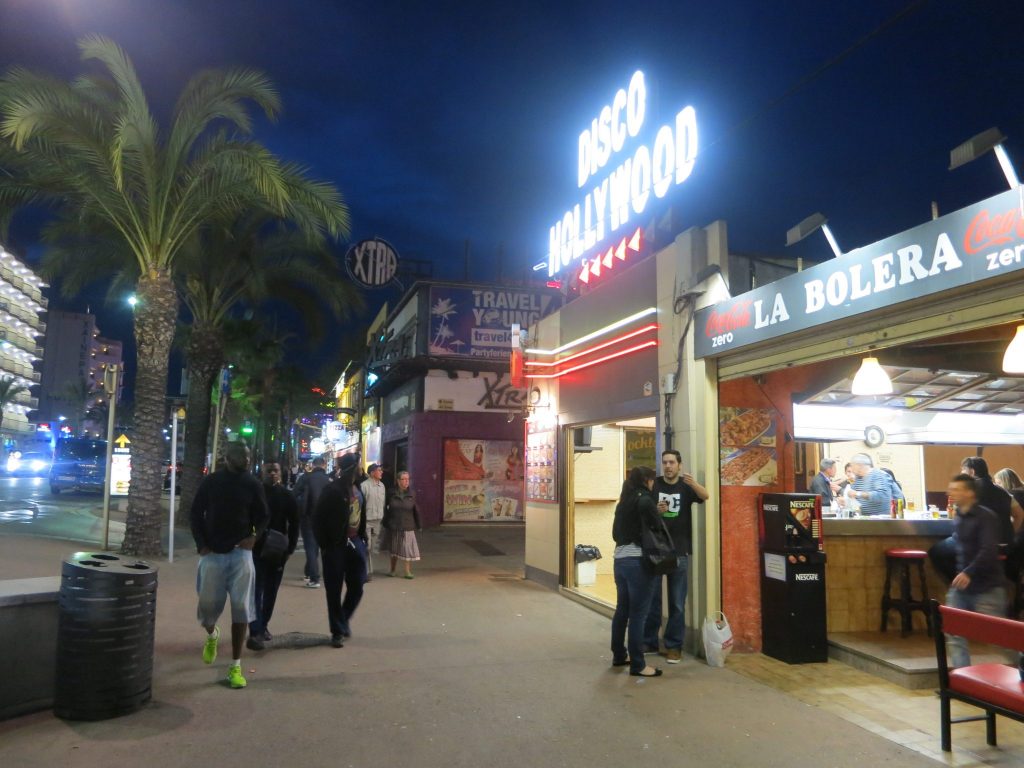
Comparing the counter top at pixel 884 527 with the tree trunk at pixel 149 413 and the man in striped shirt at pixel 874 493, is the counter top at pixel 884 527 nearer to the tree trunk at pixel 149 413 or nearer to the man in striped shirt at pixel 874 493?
the man in striped shirt at pixel 874 493

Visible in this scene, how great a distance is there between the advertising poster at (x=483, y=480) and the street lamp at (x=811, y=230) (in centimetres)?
1769

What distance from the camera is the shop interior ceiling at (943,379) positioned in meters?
7.84

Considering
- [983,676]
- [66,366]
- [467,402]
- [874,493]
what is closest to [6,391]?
[66,366]

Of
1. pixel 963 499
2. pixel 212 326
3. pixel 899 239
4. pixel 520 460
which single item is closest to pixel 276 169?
pixel 212 326

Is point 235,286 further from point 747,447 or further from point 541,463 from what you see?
point 747,447

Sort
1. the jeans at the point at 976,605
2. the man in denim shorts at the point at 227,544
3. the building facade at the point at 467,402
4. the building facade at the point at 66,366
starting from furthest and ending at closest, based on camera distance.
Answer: the building facade at the point at 66,366 → the building facade at the point at 467,402 → the man in denim shorts at the point at 227,544 → the jeans at the point at 976,605

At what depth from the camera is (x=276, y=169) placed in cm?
1203

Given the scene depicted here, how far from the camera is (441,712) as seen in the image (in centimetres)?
541

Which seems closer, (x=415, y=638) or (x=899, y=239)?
(x=899, y=239)

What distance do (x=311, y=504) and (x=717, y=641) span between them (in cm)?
610

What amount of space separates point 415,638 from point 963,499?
206 inches

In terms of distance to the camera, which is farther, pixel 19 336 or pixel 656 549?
pixel 19 336

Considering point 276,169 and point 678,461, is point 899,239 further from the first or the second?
point 276,169

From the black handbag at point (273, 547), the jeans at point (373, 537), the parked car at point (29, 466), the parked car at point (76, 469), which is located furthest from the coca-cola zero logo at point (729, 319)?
the parked car at point (29, 466)
